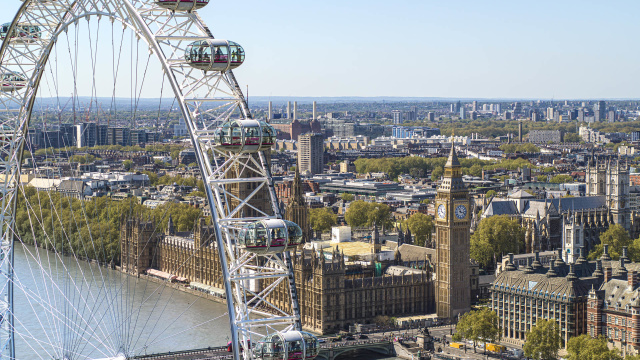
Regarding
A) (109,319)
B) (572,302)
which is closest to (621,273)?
(572,302)

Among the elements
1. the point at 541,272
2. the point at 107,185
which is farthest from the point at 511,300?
the point at 107,185

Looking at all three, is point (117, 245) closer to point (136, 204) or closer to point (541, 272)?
point (136, 204)

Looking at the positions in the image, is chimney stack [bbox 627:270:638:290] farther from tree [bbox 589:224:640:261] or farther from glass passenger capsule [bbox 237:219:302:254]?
glass passenger capsule [bbox 237:219:302:254]

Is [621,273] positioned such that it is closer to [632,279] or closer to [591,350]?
[632,279]

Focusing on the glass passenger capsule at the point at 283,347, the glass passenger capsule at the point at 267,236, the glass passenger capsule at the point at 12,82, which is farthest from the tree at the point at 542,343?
the glass passenger capsule at the point at 283,347

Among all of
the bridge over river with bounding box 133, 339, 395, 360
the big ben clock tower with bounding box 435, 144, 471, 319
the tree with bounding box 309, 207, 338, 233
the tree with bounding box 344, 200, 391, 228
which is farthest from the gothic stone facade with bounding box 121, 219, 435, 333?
the tree with bounding box 344, 200, 391, 228

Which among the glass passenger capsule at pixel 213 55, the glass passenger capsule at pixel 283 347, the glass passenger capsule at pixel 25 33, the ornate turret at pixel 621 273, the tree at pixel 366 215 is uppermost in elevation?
the glass passenger capsule at pixel 25 33

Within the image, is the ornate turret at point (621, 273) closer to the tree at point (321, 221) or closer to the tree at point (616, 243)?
the tree at point (616, 243)
